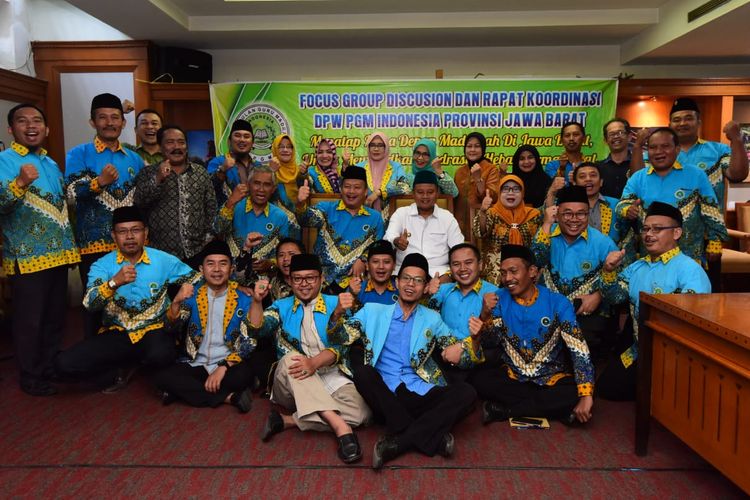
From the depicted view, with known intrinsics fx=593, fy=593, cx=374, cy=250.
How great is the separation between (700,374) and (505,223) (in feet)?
6.97

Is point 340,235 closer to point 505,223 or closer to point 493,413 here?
point 505,223

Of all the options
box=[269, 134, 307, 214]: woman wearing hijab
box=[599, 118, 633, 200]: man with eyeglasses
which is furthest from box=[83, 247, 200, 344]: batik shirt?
box=[599, 118, 633, 200]: man with eyeglasses

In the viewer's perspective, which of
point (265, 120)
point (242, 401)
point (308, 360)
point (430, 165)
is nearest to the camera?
point (308, 360)

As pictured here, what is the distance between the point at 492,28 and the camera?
696cm

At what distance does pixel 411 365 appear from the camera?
127 inches

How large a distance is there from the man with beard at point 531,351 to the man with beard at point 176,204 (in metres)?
2.13

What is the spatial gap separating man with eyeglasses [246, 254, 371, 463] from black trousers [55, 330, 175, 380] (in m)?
0.65

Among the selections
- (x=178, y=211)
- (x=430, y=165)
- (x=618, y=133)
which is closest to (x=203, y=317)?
(x=178, y=211)

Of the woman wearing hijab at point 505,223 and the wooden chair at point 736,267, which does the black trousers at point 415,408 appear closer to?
the woman wearing hijab at point 505,223

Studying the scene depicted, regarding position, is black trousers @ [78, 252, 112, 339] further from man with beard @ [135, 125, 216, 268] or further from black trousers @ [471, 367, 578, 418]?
black trousers @ [471, 367, 578, 418]

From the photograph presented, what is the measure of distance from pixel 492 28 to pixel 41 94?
5.58 metres

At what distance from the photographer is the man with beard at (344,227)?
4305 mm

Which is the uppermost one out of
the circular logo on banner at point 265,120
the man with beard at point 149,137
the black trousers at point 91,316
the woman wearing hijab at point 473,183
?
the circular logo on banner at point 265,120

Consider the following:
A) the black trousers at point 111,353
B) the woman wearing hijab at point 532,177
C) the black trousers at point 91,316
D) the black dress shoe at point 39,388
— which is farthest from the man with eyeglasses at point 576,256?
the black dress shoe at point 39,388
